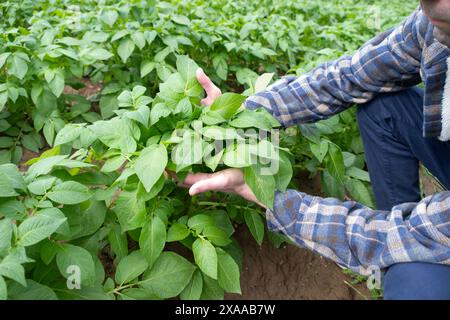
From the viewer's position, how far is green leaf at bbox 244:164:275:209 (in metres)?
1.11

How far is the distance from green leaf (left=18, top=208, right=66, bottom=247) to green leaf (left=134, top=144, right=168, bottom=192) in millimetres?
207

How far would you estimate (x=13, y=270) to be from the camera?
86 cm

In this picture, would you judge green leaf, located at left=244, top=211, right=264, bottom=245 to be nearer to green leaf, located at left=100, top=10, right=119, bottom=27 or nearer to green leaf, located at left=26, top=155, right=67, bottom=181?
green leaf, located at left=26, top=155, right=67, bottom=181

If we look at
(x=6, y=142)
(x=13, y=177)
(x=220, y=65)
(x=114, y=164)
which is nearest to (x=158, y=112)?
(x=114, y=164)

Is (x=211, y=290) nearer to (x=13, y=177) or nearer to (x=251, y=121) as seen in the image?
(x=251, y=121)

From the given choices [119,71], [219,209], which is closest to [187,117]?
[219,209]

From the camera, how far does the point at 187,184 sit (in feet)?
4.12

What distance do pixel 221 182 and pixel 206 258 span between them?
0.20m

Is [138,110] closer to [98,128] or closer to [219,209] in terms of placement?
[98,128]

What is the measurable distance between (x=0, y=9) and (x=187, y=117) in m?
1.69

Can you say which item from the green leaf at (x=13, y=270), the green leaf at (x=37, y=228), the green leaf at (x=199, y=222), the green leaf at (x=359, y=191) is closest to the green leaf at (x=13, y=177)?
the green leaf at (x=37, y=228)

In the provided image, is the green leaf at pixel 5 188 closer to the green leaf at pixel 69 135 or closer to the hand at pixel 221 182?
the green leaf at pixel 69 135

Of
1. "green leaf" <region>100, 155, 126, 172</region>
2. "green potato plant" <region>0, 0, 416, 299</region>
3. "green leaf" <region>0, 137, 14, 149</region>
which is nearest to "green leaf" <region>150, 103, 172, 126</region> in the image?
"green potato plant" <region>0, 0, 416, 299</region>
